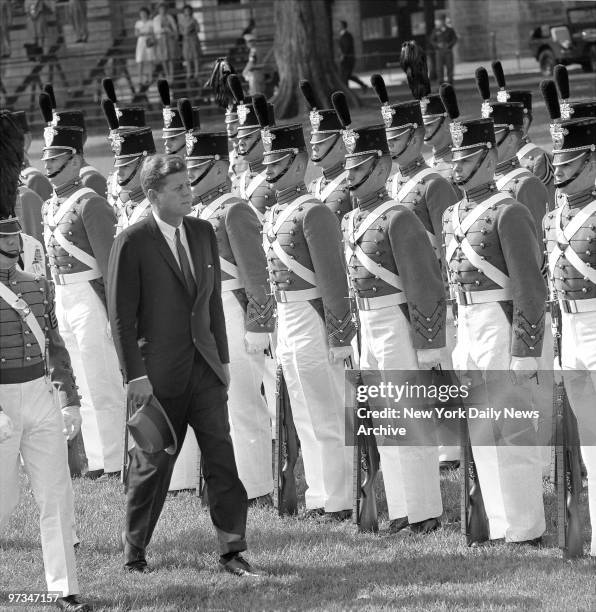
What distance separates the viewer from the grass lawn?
647 cm

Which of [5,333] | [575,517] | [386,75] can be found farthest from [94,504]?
[386,75]

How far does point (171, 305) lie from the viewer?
675 cm

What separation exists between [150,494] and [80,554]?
89cm

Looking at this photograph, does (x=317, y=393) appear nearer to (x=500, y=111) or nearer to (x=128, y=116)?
(x=500, y=111)

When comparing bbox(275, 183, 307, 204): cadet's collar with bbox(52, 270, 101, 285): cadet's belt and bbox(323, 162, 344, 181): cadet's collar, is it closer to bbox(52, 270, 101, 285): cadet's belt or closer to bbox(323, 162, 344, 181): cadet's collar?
bbox(323, 162, 344, 181): cadet's collar

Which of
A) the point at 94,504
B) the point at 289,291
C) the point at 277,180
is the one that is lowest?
the point at 94,504

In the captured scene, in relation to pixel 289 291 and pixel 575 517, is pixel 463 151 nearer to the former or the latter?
pixel 289 291

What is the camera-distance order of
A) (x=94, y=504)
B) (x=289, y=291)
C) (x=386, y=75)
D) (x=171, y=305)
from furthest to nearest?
(x=386, y=75)
(x=94, y=504)
(x=289, y=291)
(x=171, y=305)

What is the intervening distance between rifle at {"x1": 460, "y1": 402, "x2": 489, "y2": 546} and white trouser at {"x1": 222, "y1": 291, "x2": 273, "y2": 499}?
161 cm

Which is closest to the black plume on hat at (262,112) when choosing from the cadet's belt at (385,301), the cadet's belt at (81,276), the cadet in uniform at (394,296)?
the cadet in uniform at (394,296)

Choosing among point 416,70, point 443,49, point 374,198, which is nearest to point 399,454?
point 374,198

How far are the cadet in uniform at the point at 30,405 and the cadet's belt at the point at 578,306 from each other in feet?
8.14

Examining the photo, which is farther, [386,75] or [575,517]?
[386,75]

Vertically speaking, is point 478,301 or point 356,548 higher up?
point 478,301
